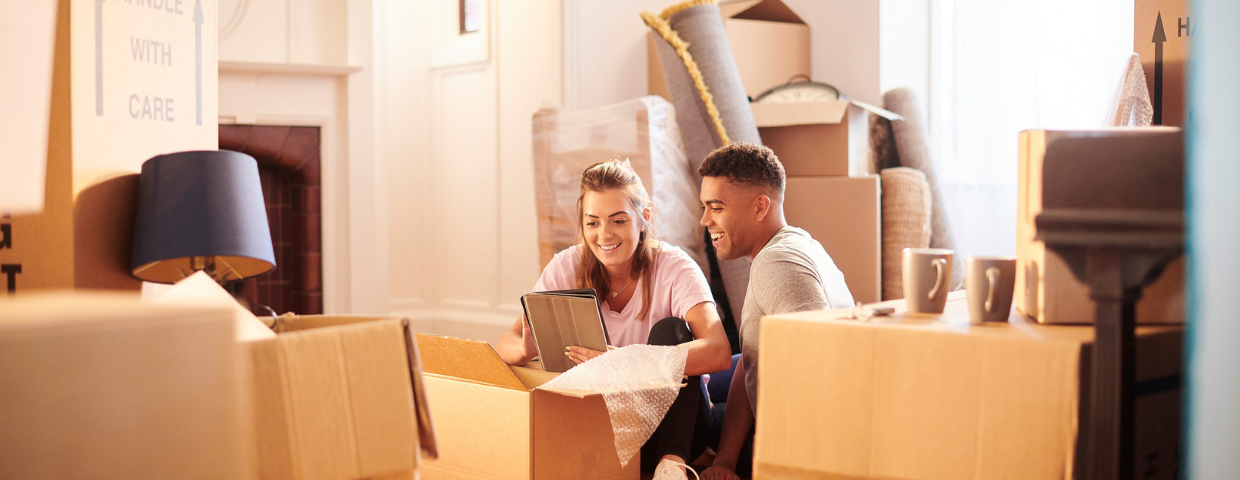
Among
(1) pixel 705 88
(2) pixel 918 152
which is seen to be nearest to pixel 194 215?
(1) pixel 705 88

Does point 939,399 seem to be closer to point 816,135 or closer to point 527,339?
point 527,339

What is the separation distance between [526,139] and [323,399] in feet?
10.6

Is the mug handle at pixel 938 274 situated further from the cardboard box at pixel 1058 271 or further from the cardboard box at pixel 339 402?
the cardboard box at pixel 339 402

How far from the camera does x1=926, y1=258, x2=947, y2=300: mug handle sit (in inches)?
39.9

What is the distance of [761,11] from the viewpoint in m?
3.64

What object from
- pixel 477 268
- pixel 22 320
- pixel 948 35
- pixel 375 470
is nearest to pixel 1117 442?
pixel 375 470

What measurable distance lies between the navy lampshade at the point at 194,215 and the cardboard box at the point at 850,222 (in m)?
1.90

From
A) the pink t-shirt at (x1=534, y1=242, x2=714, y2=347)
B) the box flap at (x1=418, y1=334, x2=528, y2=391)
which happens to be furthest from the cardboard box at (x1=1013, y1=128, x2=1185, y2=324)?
the pink t-shirt at (x1=534, y1=242, x2=714, y2=347)

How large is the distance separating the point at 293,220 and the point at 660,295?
2.61 meters

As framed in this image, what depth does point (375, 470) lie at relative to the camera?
33.4 inches

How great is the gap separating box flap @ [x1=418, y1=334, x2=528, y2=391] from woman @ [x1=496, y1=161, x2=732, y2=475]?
0.34 metres

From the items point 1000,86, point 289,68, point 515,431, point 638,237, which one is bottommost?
point 515,431

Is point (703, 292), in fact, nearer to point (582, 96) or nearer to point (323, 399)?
point (323, 399)

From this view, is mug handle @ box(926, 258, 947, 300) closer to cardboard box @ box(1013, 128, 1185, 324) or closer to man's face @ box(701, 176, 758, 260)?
cardboard box @ box(1013, 128, 1185, 324)
